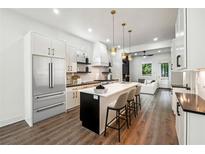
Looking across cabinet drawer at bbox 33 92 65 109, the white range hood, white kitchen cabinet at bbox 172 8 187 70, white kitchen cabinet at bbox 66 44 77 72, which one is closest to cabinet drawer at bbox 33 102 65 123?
cabinet drawer at bbox 33 92 65 109

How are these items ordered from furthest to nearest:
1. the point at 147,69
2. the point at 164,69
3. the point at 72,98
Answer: the point at 147,69
the point at 164,69
the point at 72,98

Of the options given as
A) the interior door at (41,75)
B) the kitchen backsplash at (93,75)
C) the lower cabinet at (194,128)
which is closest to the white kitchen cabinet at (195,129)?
the lower cabinet at (194,128)

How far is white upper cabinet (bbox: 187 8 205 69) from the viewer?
1680mm

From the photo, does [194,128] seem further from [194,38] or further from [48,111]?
[48,111]

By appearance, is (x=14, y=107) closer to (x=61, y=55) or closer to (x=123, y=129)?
(x=61, y=55)

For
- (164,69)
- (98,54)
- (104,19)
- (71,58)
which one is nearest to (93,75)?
(98,54)

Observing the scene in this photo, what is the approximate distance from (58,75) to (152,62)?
29.8ft

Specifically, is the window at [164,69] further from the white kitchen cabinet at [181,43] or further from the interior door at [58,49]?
the interior door at [58,49]

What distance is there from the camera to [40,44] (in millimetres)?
3141

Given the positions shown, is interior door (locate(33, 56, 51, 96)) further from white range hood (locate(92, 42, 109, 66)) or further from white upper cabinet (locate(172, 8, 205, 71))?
white upper cabinet (locate(172, 8, 205, 71))

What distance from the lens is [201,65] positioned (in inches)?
66.9

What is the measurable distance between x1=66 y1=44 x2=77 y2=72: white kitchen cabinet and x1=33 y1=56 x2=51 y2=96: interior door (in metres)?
1.11
